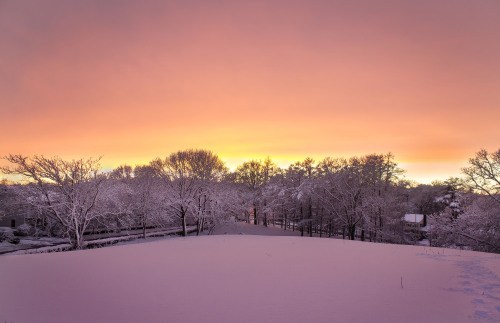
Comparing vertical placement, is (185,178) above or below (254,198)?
above

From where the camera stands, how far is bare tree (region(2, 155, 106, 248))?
67.9 ft

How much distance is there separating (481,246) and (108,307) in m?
27.9

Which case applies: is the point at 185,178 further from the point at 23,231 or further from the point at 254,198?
the point at 23,231

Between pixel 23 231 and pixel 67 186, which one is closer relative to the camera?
pixel 67 186

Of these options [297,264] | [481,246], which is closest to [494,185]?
[481,246]

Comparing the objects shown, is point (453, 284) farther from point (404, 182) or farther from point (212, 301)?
point (404, 182)

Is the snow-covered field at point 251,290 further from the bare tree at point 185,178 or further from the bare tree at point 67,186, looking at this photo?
the bare tree at point 185,178

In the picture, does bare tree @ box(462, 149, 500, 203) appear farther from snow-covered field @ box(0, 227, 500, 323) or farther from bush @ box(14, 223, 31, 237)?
bush @ box(14, 223, 31, 237)

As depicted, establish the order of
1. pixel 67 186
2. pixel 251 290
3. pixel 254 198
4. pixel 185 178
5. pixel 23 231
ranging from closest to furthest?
pixel 251 290
pixel 67 186
pixel 185 178
pixel 23 231
pixel 254 198

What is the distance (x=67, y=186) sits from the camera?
21641 millimetres

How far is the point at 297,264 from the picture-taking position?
1073 cm

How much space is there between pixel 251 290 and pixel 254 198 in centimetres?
3960

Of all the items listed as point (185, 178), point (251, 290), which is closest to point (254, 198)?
point (185, 178)

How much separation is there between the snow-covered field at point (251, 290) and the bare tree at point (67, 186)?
986 cm
